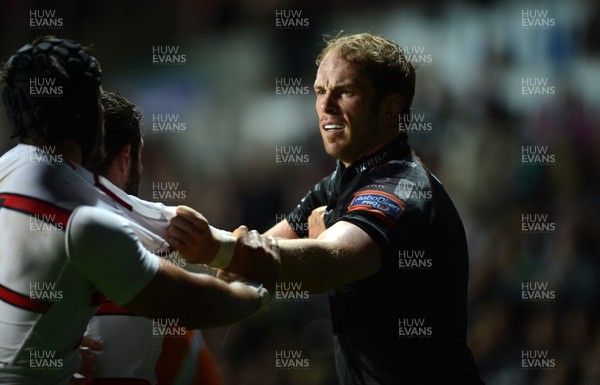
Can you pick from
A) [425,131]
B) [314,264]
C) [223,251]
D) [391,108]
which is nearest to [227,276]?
[223,251]

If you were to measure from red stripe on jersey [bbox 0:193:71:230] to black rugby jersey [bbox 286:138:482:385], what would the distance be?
127cm

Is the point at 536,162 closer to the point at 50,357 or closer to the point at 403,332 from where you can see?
the point at 403,332

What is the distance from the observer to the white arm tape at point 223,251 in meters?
2.97

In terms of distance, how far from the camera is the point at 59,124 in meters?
2.46

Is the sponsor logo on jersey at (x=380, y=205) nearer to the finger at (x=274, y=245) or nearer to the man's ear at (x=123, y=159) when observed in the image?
the finger at (x=274, y=245)

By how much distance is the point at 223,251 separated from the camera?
117 inches

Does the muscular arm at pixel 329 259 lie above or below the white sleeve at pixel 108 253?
below

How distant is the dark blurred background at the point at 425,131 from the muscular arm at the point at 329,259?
9.99 feet

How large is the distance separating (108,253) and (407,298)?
1545 mm

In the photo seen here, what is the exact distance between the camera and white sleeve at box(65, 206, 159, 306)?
7.41 ft

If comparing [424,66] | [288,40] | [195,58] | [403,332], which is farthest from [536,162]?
[403,332]

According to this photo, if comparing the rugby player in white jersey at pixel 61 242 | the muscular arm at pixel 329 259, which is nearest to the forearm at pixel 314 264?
the muscular arm at pixel 329 259

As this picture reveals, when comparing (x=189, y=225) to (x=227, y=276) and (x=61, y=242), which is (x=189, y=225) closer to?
(x=227, y=276)

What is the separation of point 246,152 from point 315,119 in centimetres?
64
